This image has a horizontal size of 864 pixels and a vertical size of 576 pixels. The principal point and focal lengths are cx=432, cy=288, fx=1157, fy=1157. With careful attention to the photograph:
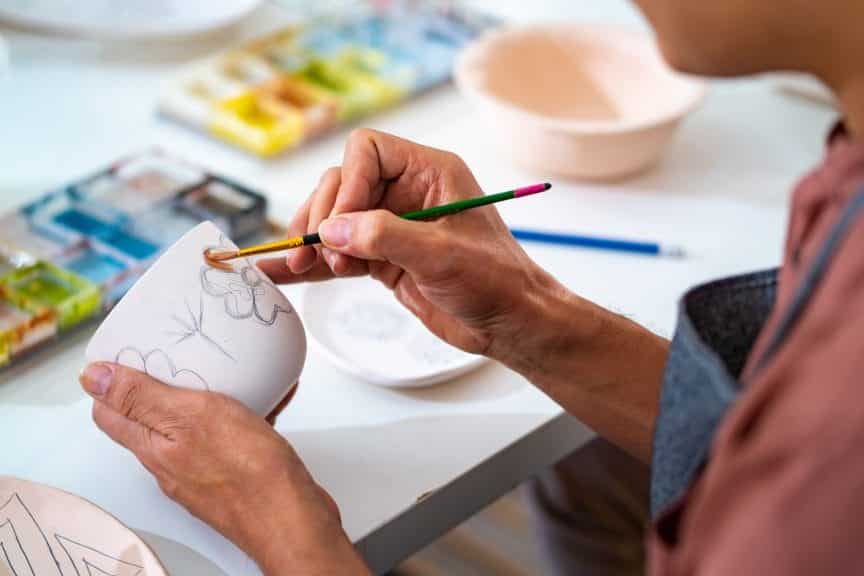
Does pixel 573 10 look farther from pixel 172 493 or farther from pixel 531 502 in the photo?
pixel 172 493

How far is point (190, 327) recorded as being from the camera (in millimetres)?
764

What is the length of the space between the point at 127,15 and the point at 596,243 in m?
0.65

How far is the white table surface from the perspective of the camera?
818 mm

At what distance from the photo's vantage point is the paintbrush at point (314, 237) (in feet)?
2.56

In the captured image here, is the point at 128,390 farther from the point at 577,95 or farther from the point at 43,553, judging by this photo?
the point at 577,95

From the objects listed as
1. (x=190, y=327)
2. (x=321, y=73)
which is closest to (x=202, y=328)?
(x=190, y=327)

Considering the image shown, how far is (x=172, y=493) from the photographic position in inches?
30.4

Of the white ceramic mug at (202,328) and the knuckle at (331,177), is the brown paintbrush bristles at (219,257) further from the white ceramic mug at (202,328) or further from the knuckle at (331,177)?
the knuckle at (331,177)

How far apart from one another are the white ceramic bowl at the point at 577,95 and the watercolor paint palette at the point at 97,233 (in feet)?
0.89

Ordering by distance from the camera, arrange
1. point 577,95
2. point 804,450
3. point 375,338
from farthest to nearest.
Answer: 1. point 577,95
2. point 375,338
3. point 804,450

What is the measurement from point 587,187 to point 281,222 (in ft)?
1.04

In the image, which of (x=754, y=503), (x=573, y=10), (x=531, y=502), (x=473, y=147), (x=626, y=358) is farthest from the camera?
(x=573, y=10)

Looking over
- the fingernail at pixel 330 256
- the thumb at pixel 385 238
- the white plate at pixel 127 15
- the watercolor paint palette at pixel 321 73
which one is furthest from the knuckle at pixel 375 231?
the white plate at pixel 127 15

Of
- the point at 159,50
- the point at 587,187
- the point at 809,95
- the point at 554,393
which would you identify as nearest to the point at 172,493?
the point at 554,393
